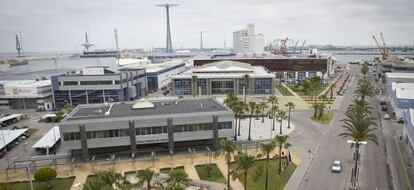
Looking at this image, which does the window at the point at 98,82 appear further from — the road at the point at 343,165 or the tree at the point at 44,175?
the road at the point at 343,165

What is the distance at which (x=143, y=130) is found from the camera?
5919 cm

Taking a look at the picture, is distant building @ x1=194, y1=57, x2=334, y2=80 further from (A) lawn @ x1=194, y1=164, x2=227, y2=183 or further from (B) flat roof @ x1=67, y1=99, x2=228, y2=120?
(A) lawn @ x1=194, y1=164, x2=227, y2=183

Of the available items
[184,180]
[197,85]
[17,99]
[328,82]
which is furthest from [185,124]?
[328,82]

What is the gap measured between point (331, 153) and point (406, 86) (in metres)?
45.4

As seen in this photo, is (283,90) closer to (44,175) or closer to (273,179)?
(273,179)

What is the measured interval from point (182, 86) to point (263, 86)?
3146 cm

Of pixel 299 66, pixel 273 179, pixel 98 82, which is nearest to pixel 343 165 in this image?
pixel 273 179

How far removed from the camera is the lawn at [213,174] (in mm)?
48344

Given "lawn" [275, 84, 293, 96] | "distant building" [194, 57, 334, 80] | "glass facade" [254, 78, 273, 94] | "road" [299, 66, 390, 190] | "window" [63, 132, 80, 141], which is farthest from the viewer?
"distant building" [194, 57, 334, 80]

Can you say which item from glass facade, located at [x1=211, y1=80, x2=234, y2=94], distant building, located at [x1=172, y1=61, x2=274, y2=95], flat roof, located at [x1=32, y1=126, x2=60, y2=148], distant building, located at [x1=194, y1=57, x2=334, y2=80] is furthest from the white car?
distant building, located at [x1=194, y1=57, x2=334, y2=80]

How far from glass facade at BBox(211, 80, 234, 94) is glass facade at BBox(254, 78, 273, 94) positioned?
9.62 metres

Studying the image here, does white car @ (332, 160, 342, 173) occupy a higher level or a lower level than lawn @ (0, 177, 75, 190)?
higher

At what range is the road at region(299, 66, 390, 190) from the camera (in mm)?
45125

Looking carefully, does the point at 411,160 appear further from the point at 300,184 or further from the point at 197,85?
the point at 197,85
